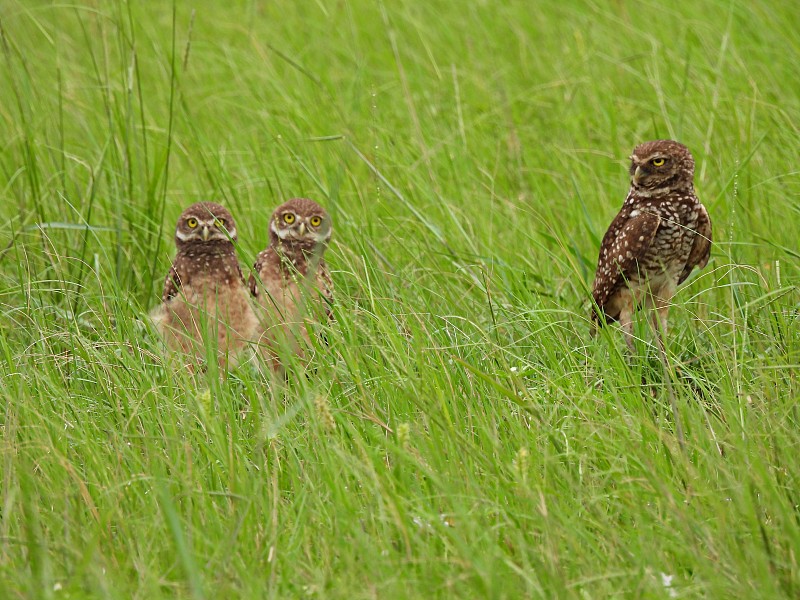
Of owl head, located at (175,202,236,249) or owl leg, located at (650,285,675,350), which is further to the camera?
owl head, located at (175,202,236,249)

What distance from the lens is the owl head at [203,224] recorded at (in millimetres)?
5090

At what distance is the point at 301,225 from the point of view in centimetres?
514

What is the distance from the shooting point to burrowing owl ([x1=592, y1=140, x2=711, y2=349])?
474cm

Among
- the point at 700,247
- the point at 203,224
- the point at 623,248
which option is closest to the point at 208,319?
the point at 203,224

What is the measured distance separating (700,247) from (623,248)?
15.0 inches

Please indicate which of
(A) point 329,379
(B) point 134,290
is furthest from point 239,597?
(B) point 134,290

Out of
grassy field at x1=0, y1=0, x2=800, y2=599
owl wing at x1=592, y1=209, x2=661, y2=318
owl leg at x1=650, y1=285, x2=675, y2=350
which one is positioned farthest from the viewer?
owl wing at x1=592, y1=209, x2=661, y2=318

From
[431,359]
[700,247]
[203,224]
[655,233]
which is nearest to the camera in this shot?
→ [431,359]

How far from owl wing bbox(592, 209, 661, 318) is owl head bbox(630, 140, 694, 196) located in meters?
0.14

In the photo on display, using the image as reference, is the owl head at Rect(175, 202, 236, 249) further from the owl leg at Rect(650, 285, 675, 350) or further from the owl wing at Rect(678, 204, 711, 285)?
the owl wing at Rect(678, 204, 711, 285)

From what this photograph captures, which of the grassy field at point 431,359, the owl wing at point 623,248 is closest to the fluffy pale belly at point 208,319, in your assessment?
the grassy field at point 431,359

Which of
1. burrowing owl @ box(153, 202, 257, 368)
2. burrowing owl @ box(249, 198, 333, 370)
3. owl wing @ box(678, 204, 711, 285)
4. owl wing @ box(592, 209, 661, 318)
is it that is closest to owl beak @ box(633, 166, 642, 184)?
owl wing @ box(592, 209, 661, 318)

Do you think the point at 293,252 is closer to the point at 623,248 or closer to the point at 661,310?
the point at 623,248

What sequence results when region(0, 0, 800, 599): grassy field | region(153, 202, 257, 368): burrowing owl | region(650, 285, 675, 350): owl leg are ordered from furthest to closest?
region(153, 202, 257, 368): burrowing owl < region(650, 285, 675, 350): owl leg < region(0, 0, 800, 599): grassy field
